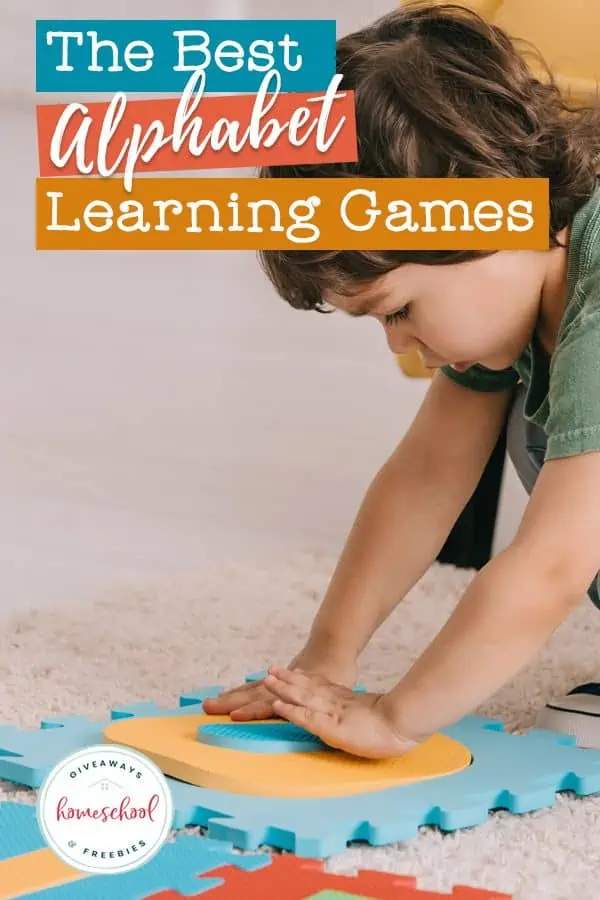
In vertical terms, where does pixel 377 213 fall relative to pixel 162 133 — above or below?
below

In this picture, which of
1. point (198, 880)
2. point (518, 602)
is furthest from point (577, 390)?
point (198, 880)

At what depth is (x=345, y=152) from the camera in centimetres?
82

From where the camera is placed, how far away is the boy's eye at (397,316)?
0.83m

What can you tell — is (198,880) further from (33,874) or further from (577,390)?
(577,390)

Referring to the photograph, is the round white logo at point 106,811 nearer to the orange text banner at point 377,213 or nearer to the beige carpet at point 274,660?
the beige carpet at point 274,660

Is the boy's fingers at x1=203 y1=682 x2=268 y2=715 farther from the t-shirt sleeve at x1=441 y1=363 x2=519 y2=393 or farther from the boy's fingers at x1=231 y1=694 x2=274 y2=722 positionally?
the t-shirt sleeve at x1=441 y1=363 x2=519 y2=393

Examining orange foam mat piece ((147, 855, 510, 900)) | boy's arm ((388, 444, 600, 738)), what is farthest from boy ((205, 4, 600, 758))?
orange foam mat piece ((147, 855, 510, 900))

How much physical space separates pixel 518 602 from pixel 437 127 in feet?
1.00

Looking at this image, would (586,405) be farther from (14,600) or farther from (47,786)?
(14,600)

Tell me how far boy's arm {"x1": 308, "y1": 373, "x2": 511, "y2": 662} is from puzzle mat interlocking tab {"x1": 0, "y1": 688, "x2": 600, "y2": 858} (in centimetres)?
11

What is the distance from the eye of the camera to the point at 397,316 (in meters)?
0.83

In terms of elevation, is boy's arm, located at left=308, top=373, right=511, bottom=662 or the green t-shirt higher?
the green t-shirt

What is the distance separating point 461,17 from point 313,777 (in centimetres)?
52

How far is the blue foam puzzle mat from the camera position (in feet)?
1.89
